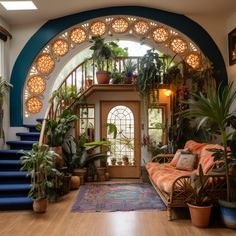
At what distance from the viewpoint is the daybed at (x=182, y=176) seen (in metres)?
3.87

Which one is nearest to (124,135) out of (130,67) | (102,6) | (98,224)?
(130,67)

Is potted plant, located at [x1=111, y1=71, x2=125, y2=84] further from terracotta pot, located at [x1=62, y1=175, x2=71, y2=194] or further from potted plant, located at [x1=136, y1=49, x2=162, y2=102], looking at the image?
terracotta pot, located at [x1=62, y1=175, x2=71, y2=194]

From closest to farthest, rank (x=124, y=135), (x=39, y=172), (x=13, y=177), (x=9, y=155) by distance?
1. (x=39, y=172)
2. (x=13, y=177)
3. (x=9, y=155)
4. (x=124, y=135)

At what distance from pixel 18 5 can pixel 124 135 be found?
3.57m

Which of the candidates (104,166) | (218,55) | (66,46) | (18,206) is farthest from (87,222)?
(218,55)

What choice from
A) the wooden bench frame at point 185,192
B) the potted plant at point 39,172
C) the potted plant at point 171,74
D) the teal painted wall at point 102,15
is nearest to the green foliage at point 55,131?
the potted plant at point 39,172

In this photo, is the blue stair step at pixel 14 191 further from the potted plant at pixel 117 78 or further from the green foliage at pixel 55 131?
the potted plant at pixel 117 78

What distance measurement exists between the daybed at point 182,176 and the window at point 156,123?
1297mm

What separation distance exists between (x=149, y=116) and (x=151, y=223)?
11.2 feet

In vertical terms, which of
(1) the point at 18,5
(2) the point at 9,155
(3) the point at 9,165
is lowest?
(3) the point at 9,165

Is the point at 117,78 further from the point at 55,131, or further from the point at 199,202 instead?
the point at 199,202

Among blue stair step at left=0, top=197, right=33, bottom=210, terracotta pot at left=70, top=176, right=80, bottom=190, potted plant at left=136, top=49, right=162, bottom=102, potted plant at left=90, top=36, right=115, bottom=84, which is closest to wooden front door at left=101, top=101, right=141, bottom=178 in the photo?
potted plant at left=90, top=36, right=115, bottom=84

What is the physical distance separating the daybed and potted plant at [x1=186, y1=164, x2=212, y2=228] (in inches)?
3.0

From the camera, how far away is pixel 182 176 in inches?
151
